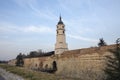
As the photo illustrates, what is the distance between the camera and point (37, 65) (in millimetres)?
45312

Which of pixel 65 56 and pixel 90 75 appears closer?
pixel 90 75

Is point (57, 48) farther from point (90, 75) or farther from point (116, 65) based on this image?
point (116, 65)

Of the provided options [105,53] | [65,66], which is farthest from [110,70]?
[65,66]

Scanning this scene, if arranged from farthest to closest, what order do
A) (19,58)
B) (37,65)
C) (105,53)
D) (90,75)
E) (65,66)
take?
(19,58)
(37,65)
(65,66)
(90,75)
(105,53)

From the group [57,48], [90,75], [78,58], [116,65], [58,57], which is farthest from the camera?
[57,48]

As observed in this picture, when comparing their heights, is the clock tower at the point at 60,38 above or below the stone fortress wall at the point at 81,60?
above

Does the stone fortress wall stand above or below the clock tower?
below

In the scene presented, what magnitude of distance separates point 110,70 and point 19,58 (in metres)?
59.3

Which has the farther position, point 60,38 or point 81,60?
point 60,38

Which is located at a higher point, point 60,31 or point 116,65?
point 60,31

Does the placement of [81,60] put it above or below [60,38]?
below

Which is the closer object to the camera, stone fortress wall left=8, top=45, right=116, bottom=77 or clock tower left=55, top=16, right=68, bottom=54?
stone fortress wall left=8, top=45, right=116, bottom=77

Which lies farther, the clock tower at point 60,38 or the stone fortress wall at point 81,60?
the clock tower at point 60,38

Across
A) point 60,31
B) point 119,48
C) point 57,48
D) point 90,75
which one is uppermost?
point 60,31
